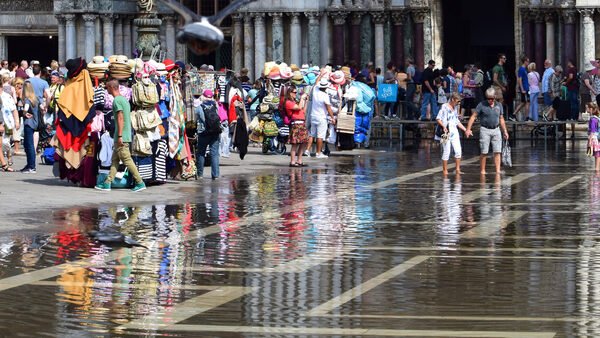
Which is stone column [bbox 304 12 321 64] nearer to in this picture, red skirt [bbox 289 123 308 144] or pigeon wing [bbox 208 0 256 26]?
red skirt [bbox 289 123 308 144]

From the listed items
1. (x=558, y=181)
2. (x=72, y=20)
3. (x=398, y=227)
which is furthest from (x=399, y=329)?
(x=72, y=20)

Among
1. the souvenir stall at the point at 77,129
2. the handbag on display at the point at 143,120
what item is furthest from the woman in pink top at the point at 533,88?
the souvenir stall at the point at 77,129

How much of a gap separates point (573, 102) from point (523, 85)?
1725 millimetres

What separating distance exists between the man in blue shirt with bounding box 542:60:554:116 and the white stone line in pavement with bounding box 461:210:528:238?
67.7ft

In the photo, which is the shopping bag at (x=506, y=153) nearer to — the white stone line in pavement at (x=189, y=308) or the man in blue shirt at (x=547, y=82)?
the man in blue shirt at (x=547, y=82)

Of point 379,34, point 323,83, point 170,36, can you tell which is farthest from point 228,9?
point 170,36

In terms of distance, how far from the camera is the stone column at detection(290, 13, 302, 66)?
46000mm

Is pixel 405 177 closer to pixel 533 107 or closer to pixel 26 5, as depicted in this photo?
pixel 533 107

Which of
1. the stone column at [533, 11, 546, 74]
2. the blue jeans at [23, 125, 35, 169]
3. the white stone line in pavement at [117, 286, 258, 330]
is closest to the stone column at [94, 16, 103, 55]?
the stone column at [533, 11, 546, 74]

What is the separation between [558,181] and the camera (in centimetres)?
2695

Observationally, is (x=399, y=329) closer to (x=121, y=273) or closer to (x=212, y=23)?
(x=121, y=273)

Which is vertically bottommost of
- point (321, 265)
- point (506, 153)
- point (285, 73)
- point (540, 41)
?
point (321, 265)

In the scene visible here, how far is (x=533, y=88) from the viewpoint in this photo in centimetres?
4191

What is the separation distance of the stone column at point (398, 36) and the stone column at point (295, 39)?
101 inches
